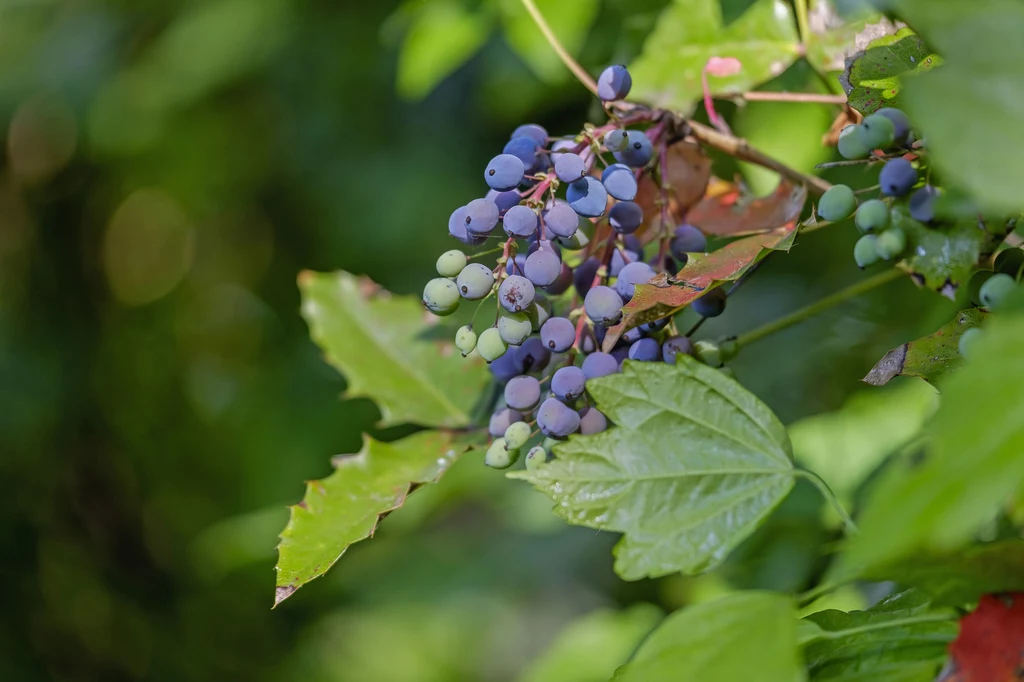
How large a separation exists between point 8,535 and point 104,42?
1.59 m

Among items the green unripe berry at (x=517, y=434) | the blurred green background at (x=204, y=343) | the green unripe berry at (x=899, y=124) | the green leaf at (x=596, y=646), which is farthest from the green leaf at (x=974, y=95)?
the blurred green background at (x=204, y=343)

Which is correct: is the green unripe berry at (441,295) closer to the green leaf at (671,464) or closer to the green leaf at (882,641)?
the green leaf at (671,464)

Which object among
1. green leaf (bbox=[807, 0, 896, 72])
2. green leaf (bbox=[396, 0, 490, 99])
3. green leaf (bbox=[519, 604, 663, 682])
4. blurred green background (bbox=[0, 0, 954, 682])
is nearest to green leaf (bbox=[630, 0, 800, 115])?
green leaf (bbox=[807, 0, 896, 72])

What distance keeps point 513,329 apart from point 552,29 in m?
0.67

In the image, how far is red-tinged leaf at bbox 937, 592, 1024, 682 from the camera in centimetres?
50

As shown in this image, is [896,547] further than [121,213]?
No

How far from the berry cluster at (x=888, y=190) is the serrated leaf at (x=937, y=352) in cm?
8

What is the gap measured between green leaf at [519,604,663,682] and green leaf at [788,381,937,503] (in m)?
0.35

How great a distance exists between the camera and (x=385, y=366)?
106cm

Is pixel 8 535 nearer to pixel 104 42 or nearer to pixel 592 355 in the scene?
pixel 104 42

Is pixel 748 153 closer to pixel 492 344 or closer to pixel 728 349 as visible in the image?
pixel 728 349

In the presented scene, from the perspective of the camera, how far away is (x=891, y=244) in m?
0.60

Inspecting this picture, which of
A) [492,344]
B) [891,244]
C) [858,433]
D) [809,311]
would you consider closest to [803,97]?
[809,311]

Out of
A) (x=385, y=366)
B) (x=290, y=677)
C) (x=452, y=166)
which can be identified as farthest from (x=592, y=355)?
(x=290, y=677)
